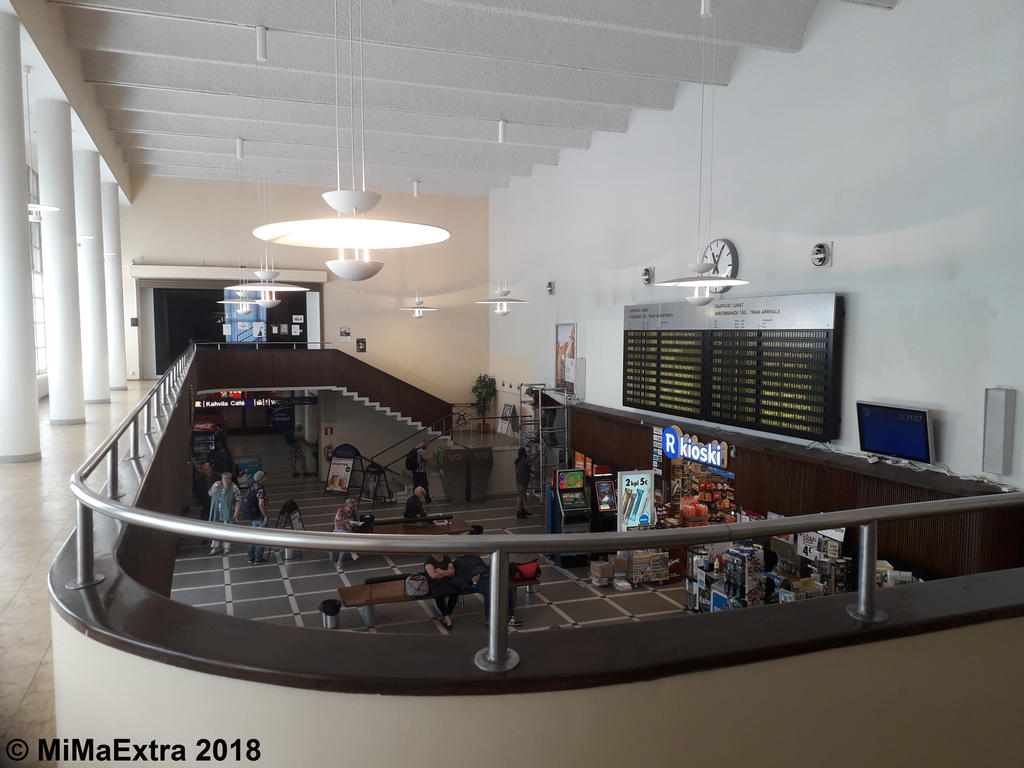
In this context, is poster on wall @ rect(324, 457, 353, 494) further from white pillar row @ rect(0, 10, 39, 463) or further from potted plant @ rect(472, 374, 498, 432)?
white pillar row @ rect(0, 10, 39, 463)

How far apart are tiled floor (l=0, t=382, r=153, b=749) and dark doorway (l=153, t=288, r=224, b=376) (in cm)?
1108

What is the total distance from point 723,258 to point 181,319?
15.3 meters

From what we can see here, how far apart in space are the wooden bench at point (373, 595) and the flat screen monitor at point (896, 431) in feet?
14.2

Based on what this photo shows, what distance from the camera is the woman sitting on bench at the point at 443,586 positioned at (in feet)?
25.5

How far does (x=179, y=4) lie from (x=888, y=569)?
9521 mm

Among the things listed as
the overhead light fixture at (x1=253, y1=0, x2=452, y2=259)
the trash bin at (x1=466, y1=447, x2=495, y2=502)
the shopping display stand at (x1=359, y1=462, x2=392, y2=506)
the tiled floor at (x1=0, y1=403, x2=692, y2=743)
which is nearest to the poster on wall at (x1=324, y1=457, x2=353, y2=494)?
the shopping display stand at (x1=359, y1=462, x2=392, y2=506)

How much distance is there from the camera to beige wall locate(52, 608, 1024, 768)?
1649 millimetres

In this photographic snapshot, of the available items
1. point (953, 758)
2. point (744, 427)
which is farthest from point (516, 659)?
point (744, 427)

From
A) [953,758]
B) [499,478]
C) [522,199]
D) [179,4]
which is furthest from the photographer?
[522,199]

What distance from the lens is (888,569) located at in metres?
6.59

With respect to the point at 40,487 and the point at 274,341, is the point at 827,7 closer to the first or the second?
the point at 40,487

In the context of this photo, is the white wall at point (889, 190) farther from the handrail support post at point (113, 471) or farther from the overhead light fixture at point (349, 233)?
the handrail support post at point (113, 471)

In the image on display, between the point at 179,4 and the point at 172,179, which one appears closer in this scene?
the point at 179,4

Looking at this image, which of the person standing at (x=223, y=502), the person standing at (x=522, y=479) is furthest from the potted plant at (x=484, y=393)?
the person standing at (x=223, y=502)
